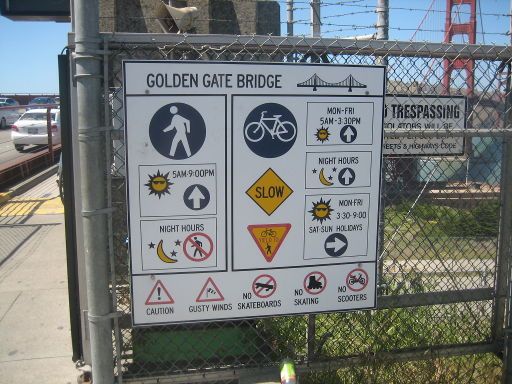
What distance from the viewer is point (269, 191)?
257 centimetres

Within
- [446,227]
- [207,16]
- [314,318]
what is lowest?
[314,318]

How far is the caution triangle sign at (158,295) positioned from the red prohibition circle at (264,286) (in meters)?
0.43

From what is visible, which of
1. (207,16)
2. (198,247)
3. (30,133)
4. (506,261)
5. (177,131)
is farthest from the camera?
(30,133)

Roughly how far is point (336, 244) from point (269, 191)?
469 millimetres

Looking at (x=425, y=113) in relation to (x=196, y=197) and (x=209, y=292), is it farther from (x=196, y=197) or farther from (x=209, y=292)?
(x=209, y=292)

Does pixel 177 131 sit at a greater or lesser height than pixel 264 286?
greater

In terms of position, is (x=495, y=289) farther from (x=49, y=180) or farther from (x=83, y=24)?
(x=49, y=180)

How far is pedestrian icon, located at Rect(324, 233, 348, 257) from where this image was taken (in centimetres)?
269

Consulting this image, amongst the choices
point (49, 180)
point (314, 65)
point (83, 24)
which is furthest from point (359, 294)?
point (49, 180)

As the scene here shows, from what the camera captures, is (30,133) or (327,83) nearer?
(327,83)

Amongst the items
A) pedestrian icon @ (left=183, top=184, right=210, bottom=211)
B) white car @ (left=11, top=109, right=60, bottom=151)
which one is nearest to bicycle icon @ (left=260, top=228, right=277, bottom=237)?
pedestrian icon @ (left=183, top=184, right=210, bottom=211)

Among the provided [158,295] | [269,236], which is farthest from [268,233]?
[158,295]

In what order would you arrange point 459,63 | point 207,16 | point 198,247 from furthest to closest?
1. point 207,16
2. point 459,63
3. point 198,247

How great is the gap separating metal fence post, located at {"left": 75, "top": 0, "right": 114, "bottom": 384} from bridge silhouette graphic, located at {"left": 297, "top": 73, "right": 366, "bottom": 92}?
0.99 m
